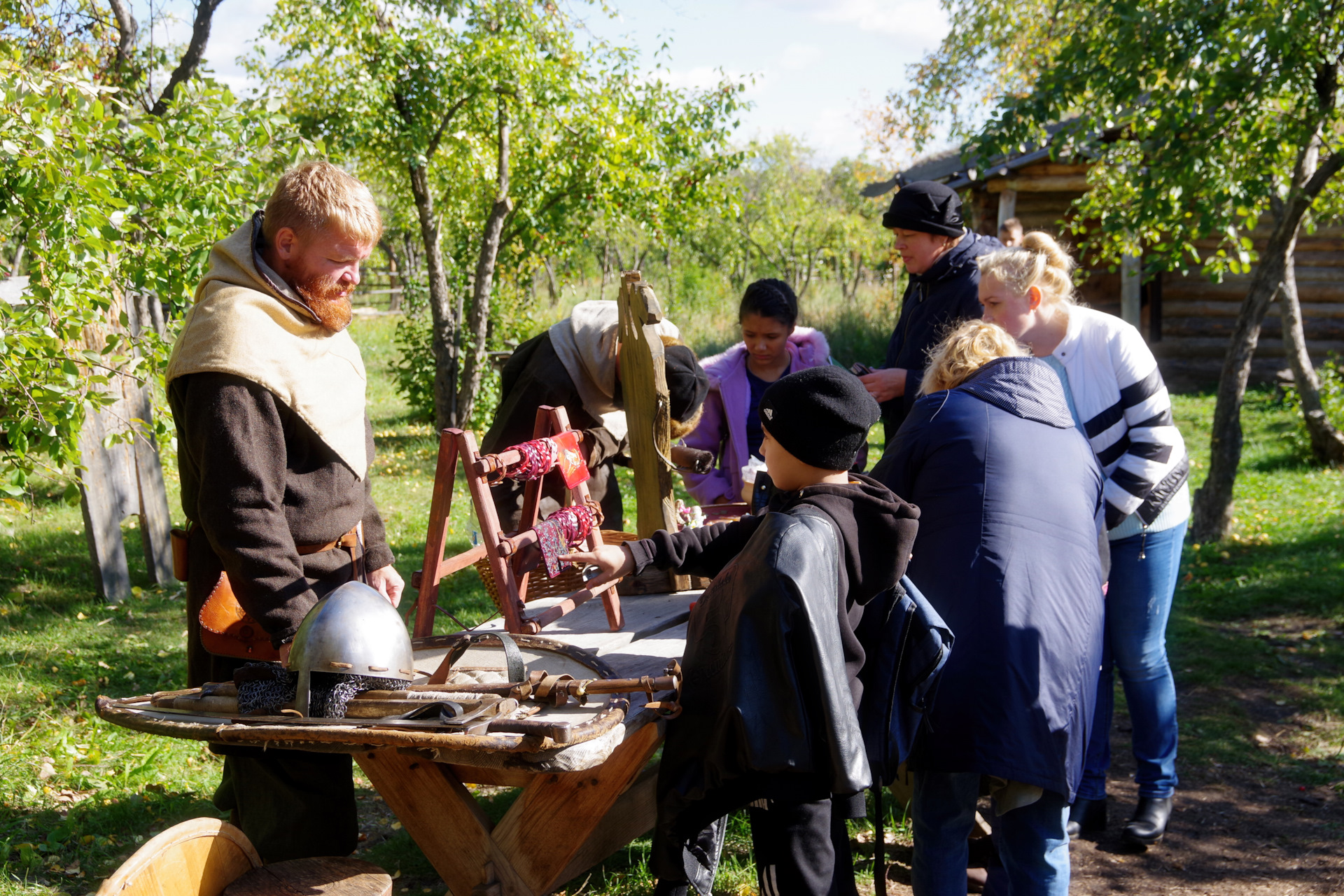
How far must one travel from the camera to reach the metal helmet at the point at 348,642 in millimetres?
1943

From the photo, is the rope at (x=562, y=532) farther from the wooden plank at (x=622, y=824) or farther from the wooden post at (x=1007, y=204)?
the wooden post at (x=1007, y=204)

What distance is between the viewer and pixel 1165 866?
3441 millimetres

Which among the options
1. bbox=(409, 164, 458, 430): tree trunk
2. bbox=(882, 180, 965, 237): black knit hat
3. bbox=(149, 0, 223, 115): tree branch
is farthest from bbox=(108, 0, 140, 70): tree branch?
bbox=(882, 180, 965, 237): black knit hat

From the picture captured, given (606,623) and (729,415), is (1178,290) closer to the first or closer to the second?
(729,415)

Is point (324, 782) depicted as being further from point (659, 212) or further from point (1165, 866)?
point (659, 212)

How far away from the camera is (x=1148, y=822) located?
3502 mm

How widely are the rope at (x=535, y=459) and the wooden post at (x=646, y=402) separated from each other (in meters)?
0.41

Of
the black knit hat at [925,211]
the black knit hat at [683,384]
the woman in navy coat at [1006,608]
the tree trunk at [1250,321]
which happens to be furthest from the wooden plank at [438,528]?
the tree trunk at [1250,321]

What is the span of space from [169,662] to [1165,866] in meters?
4.42

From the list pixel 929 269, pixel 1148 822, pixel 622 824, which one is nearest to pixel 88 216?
pixel 622 824

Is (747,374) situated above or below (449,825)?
above

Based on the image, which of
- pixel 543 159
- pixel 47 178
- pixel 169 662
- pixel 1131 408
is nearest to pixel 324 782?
pixel 47 178

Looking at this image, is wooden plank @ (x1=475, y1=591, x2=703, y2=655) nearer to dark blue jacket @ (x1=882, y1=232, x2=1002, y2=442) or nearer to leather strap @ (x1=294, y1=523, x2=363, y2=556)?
leather strap @ (x1=294, y1=523, x2=363, y2=556)

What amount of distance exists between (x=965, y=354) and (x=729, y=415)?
4.94 feet
